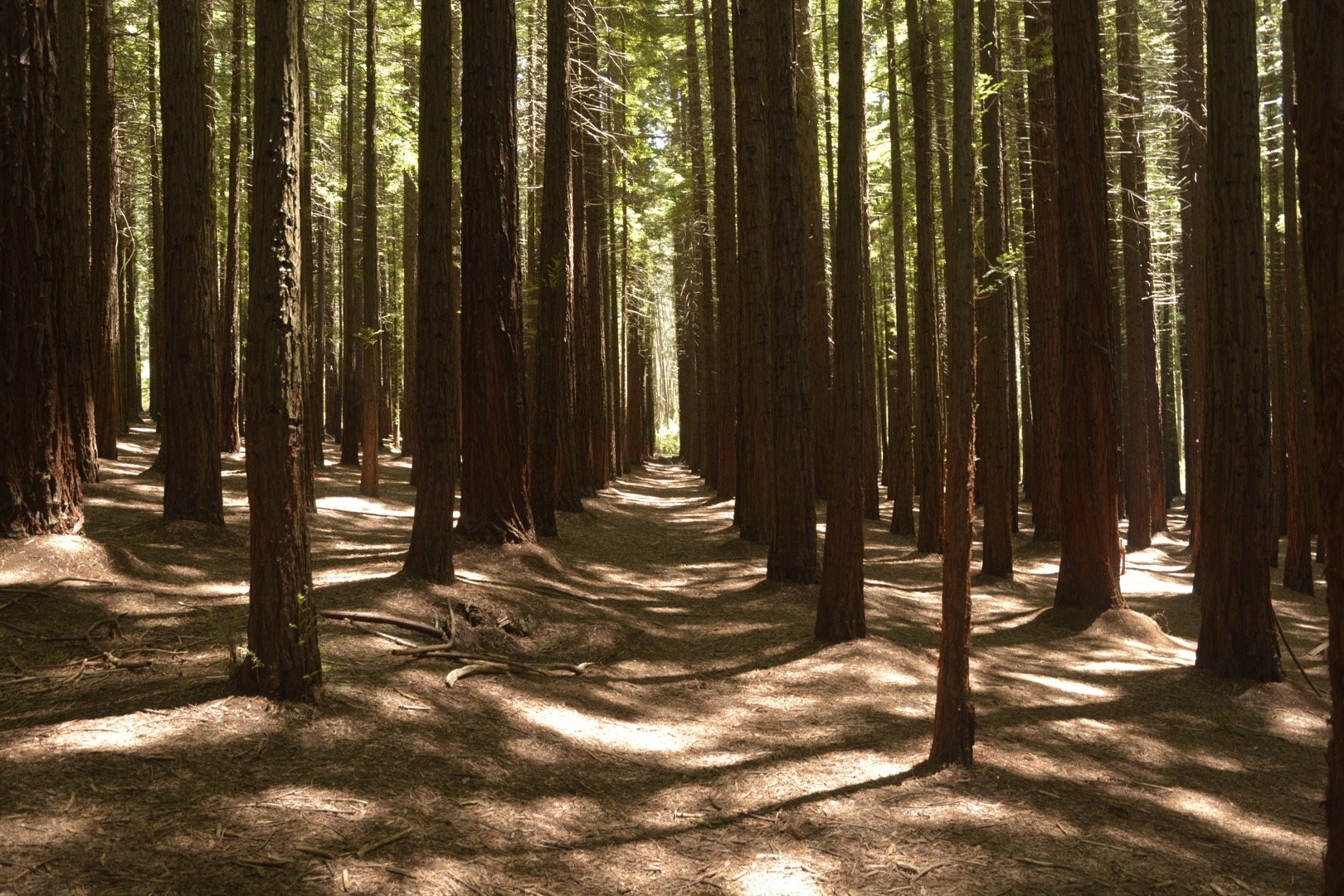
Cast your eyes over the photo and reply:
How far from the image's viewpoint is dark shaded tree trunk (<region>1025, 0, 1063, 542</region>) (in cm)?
1244

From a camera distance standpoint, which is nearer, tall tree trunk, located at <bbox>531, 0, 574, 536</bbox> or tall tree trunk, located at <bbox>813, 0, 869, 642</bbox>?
tall tree trunk, located at <bbox>813, 0, 869, 642</bbox>

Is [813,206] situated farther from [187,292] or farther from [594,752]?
[594,752]

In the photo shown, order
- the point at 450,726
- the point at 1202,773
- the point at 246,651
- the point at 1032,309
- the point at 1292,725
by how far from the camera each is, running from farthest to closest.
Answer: the point at 1032,309 → the point at 1292,725 → the point at 1202,773 → the point at 450,726 → the point at 246,651

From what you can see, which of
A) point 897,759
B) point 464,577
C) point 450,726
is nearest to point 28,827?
point 450,726

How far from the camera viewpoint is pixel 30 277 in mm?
7320

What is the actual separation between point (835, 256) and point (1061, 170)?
353cm

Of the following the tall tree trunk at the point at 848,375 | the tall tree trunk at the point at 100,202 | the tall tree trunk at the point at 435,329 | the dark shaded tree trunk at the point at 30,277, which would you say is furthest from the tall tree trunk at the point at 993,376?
the tall tree trunk at the point at 100,202

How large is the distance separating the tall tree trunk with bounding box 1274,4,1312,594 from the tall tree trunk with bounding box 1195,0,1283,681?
6913 millimetres

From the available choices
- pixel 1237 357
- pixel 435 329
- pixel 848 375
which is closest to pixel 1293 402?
pixel 1237 357

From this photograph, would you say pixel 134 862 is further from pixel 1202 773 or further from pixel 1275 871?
pixel 1202 773

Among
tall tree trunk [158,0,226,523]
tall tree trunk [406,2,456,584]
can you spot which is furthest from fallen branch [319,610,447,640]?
tall tree trunk [158,0,226,523]

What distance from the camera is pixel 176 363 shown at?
10219mm

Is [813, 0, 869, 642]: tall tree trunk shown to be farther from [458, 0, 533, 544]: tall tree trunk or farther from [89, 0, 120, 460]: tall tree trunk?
[89, 0, 120, 460]: tall tree trunk

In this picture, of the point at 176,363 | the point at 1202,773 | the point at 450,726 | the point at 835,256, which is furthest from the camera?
the point at 176,363
